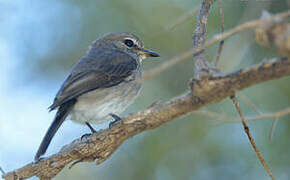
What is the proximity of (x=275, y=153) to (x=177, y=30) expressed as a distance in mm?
2891

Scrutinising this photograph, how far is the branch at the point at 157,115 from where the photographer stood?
298 cm

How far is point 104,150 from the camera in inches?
169

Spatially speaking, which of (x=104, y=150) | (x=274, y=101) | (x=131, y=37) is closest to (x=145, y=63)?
(x=131, y=37)

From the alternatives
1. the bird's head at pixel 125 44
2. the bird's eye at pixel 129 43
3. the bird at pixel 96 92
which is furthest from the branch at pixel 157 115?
the bird's eye at pixel 129 43

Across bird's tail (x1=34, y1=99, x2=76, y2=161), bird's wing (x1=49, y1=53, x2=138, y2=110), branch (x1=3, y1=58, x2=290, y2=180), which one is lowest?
branch (x1=3, y1=58, x2=290, y2=180)

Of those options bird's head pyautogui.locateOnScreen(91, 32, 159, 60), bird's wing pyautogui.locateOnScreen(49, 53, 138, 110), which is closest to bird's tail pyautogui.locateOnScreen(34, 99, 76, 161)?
bird's wing pyautogui.locateOnScreen(49, 53, 138, 110)

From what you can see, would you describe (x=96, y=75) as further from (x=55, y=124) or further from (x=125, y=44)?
(x=125, y=44)

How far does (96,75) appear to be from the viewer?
5.57 m

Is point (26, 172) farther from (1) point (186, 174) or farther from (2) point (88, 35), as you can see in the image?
(2) point (88, 35)

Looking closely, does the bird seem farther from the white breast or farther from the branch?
the branch

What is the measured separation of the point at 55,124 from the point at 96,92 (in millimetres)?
689

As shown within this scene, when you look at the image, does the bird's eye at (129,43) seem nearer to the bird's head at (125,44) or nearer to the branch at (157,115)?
the bird's head at (125,44)

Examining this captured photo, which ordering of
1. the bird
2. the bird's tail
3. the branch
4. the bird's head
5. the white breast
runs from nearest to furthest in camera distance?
1. the branch
2. the bird's tail
3. the bird
4. the white breast
5. the bird's head

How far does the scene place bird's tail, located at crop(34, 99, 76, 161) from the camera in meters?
4.68
